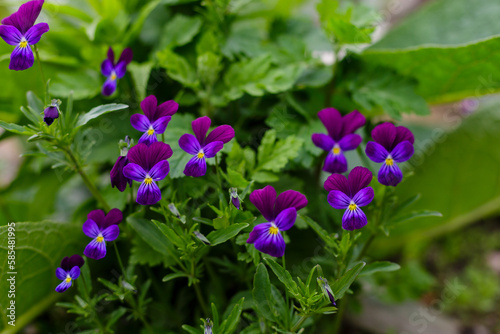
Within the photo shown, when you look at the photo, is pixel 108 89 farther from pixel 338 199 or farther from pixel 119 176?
pixel 338 199

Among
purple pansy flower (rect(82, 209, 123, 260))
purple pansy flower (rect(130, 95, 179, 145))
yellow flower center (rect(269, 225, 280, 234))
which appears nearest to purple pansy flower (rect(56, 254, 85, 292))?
purple pansy flower (rect(82, 209, 123, 260))

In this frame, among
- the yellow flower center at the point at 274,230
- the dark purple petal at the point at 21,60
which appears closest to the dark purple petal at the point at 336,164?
the yellow flower center at the point at 274,230

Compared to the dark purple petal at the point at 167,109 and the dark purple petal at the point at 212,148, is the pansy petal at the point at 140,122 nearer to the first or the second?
the dark purple petal at the point at 167,109

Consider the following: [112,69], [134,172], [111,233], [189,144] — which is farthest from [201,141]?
Answer: [112,69]

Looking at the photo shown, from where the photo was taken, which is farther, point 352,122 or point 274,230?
point 352,122

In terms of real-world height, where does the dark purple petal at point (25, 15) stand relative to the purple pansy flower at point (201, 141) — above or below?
above
